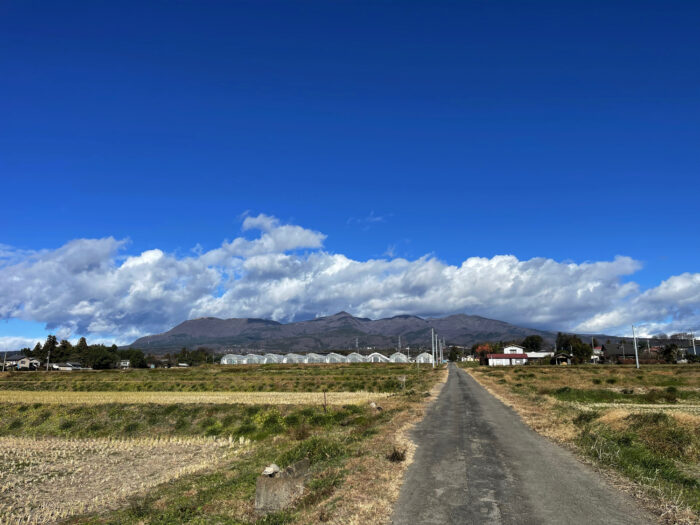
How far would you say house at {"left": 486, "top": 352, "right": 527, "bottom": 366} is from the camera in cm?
15975

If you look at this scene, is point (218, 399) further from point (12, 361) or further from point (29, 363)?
point (29, 363)

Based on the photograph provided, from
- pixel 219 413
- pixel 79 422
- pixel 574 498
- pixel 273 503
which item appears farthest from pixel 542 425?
pixel 79 422

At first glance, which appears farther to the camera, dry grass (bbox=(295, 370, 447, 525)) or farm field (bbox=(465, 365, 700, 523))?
farm field (bbox=(465, 365, 700, 523))

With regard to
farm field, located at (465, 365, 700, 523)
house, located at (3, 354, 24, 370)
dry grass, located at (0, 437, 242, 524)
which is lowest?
house, located at (3, 354, 24, 370)

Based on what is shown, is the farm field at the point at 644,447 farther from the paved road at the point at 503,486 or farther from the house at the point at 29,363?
the house at the point at 29,363

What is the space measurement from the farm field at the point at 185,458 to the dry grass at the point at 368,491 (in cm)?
4

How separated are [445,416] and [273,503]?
57.4 feet

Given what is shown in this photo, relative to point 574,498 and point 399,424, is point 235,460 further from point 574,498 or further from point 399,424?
point 574,498

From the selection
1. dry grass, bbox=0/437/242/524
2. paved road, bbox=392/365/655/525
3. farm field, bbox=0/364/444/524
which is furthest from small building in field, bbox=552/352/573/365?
dry grass, bbox=0/437/242/524

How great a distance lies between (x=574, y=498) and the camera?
11.5 meters

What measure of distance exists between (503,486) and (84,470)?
19783 mm

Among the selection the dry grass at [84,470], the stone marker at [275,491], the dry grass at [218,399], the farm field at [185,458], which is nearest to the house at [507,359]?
the dry grass at [218,399]

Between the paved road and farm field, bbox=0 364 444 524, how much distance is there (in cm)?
104

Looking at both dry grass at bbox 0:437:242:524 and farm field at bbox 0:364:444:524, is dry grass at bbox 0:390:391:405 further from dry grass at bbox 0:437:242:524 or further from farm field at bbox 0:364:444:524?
dry grass at bbox 0:437:242:524
